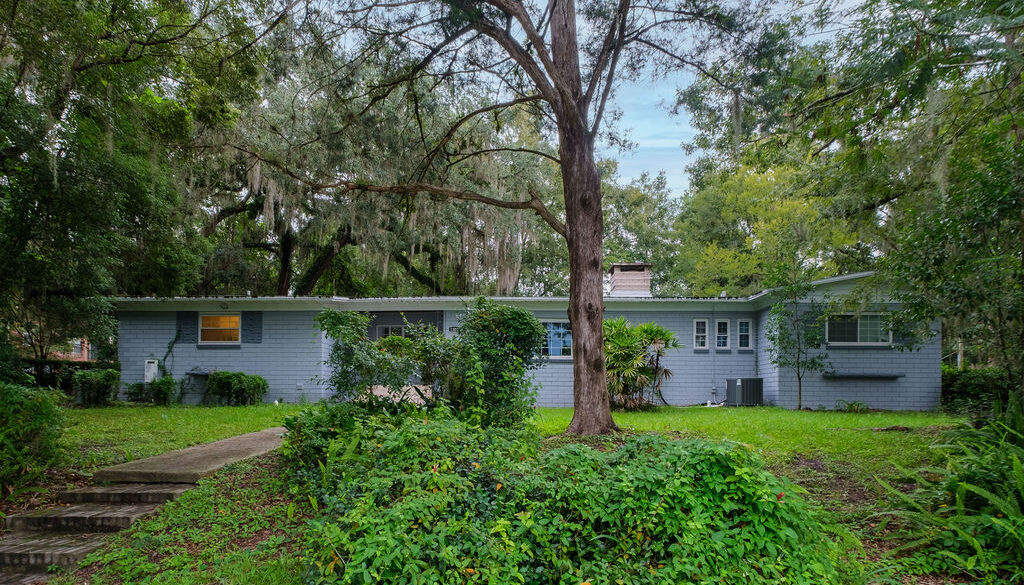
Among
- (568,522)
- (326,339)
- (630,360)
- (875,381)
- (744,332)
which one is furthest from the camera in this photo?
(744,332)

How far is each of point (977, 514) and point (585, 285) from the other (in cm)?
422

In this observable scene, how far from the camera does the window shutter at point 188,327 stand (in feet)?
45.8

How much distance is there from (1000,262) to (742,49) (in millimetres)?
3895

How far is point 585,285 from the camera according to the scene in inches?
273

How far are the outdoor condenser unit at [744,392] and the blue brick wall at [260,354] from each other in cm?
1023

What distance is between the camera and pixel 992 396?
581 centimetres

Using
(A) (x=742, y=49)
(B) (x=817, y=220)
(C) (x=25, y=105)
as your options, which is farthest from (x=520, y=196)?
(C) (x=25, y=105)

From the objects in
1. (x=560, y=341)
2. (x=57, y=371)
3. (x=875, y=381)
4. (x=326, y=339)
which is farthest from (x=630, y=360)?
(x=57, y=371)

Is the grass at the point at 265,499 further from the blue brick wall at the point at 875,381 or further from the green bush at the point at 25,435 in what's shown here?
the blue brick wall at the point at 875,381

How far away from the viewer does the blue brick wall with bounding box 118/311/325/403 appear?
1393 cm

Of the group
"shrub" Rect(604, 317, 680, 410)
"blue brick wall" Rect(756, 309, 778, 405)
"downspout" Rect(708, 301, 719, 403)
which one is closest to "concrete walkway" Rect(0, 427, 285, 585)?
"shrub" Rect(604, 317, 680, 410)

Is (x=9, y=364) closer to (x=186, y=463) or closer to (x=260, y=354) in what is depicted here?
(x=260, y=354)

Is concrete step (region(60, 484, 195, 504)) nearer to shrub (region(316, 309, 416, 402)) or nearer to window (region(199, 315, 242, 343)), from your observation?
shrub (region(316, 309, 416, 402))

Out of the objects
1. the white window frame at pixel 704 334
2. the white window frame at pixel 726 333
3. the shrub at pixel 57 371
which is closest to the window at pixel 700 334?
the white window frame at pixel 704 334
